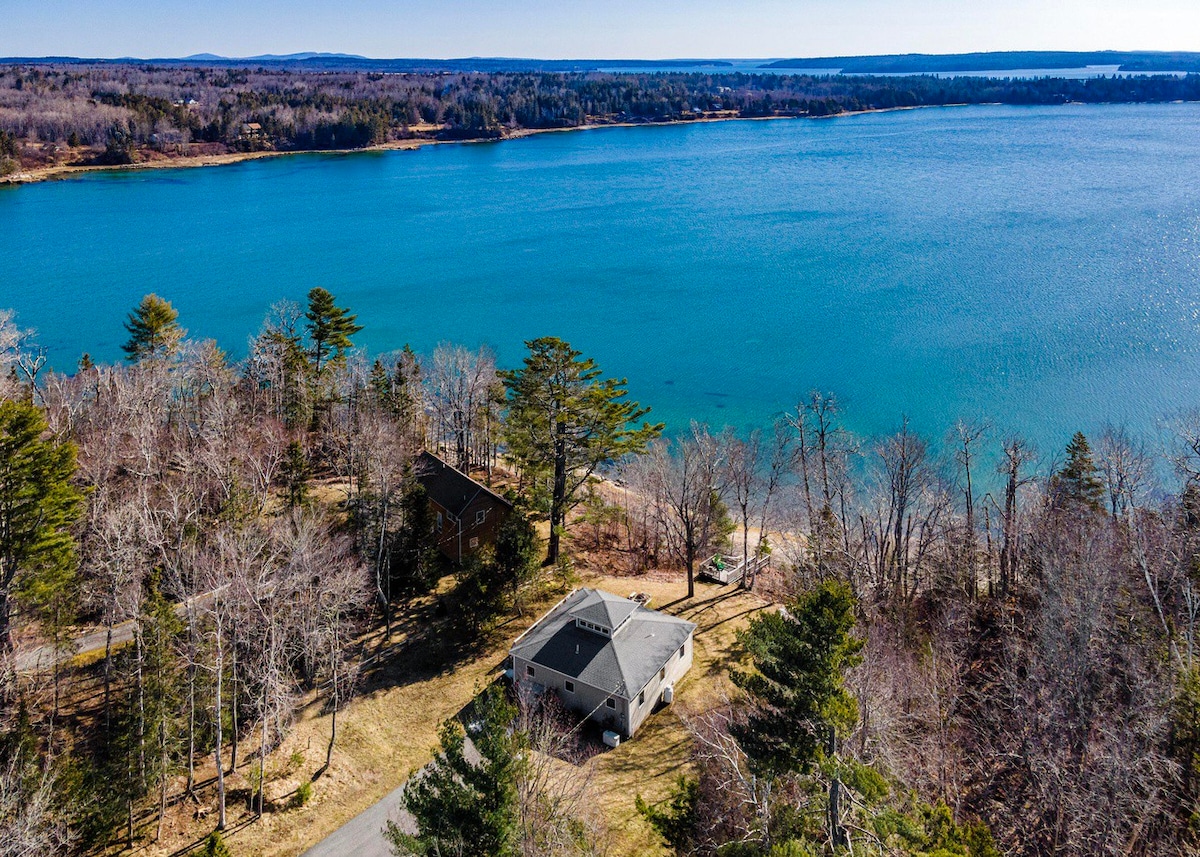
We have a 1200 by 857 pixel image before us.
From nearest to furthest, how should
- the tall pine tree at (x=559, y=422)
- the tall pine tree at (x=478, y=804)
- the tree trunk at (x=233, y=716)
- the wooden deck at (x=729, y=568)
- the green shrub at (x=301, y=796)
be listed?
the tall pine tree at (x=478, y=804), the tree trunk at (x=233, y=716), the green shrub at (x=301, y=796), the tall pine tree at (x=559, y=422), the wooden deck at (x=729, y=568)

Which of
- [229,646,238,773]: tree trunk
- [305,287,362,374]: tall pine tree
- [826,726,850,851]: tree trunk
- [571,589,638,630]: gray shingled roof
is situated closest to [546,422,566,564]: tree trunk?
[571,589,638,630]: gray shingled roof

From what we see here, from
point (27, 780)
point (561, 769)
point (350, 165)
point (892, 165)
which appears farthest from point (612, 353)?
point (350, 165)

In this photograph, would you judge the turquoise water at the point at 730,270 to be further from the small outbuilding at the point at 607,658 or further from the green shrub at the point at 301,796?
the green shrub at the point at 301,796

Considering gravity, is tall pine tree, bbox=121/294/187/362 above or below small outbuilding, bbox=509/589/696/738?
above

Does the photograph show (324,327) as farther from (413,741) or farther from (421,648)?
(413,741)

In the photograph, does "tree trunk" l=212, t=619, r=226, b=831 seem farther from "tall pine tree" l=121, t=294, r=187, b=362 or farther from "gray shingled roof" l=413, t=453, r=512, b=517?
"tall pine tree" l=121, t=294, r=187, b=362

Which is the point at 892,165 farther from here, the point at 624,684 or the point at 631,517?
the point at 624,684

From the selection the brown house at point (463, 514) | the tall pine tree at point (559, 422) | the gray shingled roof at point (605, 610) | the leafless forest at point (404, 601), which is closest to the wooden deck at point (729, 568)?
the leafless forest at point (404, 601)

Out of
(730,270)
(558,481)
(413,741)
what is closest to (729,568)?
(558,481)
